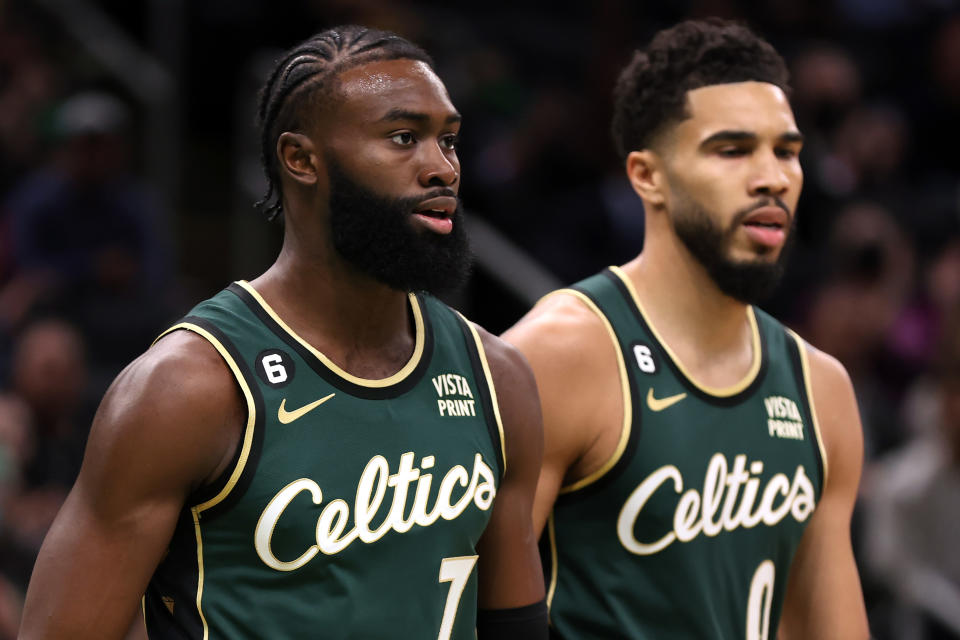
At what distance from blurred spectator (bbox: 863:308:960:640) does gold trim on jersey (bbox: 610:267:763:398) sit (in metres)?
2.43

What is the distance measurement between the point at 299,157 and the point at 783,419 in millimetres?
1606

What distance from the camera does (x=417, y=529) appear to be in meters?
3.08

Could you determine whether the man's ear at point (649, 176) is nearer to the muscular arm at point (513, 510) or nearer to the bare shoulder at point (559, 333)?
the bare shoulder at point (559, 333)

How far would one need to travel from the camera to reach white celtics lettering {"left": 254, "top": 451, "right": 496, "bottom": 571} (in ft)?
9.59

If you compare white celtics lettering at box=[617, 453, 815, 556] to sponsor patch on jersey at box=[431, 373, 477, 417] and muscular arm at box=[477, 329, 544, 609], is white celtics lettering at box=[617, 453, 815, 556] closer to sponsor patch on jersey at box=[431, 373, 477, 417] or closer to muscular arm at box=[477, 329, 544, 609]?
muscular arm at box=[477, 329, 544, 609]

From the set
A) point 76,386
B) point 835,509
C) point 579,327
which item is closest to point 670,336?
point 579,327

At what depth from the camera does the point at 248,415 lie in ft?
9.59

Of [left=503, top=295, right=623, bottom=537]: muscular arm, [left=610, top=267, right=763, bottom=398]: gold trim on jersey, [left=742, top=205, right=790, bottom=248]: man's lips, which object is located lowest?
[left=503, top=295, right=623, bottom=537]: muscular arm

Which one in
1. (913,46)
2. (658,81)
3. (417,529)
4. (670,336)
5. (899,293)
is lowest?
(417,529)

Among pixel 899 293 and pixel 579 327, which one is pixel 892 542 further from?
pixel 579 327

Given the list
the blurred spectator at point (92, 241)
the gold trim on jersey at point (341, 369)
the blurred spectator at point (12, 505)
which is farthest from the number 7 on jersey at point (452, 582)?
the blurred spectator at point (92, 241)

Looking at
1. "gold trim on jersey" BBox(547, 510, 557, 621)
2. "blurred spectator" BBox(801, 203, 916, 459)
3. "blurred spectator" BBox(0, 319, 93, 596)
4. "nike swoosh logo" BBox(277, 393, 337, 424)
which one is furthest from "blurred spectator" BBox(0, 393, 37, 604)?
"blurred spectator" BBox(801, 203, 916, 459)

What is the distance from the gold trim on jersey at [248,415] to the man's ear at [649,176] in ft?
4.96

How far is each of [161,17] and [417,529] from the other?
725cm
